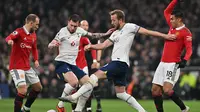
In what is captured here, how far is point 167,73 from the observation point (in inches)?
501

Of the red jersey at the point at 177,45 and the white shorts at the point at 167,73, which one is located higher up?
the red jersey at the point at 177,45

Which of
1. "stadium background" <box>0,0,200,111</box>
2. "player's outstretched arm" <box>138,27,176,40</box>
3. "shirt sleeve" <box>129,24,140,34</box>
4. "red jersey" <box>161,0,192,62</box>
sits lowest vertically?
"stadium background" <box>0,0,200,111</box>

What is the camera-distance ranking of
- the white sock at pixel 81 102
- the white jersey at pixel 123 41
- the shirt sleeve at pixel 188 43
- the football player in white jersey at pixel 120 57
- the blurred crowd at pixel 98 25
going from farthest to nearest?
the blurred crowd at pixel 98 25
the shirt sleeve at pixel 188 43
the white sock at pixel 81 102
the white jersey at pixel 123 41
the football player in white jersey at pixel 120 57

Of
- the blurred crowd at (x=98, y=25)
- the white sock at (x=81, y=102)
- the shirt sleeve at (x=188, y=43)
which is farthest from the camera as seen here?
the blurred crowd at (x=98, y=25)

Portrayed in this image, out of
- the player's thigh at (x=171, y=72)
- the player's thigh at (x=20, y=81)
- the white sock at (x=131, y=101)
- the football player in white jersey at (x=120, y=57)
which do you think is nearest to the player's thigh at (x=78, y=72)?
the football player in white jersey at (x=120, y=57)

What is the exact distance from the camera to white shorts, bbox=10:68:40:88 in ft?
41.4

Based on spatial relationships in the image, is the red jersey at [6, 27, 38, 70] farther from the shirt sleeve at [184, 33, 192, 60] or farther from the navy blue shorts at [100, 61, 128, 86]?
the shirt sleeve at [184, 33, 192, 60]

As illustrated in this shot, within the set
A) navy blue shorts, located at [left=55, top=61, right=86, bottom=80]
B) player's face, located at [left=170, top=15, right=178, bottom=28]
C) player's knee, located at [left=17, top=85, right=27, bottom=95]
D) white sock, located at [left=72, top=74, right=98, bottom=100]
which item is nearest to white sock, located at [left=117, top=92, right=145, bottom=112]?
white sock, located at [left=72, top=74, right=98, bottom=100]

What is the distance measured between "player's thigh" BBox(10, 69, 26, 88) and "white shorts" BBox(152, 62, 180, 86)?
2988 millimetres

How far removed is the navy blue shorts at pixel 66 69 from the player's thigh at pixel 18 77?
788mm

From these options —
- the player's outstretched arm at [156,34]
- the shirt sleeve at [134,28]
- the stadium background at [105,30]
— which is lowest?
the stadium background at [105,30]

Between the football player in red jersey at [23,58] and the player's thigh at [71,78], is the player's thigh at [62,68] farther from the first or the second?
the football player in red jersey at [23,58]

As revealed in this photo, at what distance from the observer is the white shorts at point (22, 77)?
1262 centimetres

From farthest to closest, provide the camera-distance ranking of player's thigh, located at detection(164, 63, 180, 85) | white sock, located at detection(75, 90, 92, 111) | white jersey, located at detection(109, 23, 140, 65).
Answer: player's thigh, located at detection(164, 63, 180, 85), white sock, located at detection(75, 90, 92, 111), white jersey, located at detection(109, 23, 140, 65)
